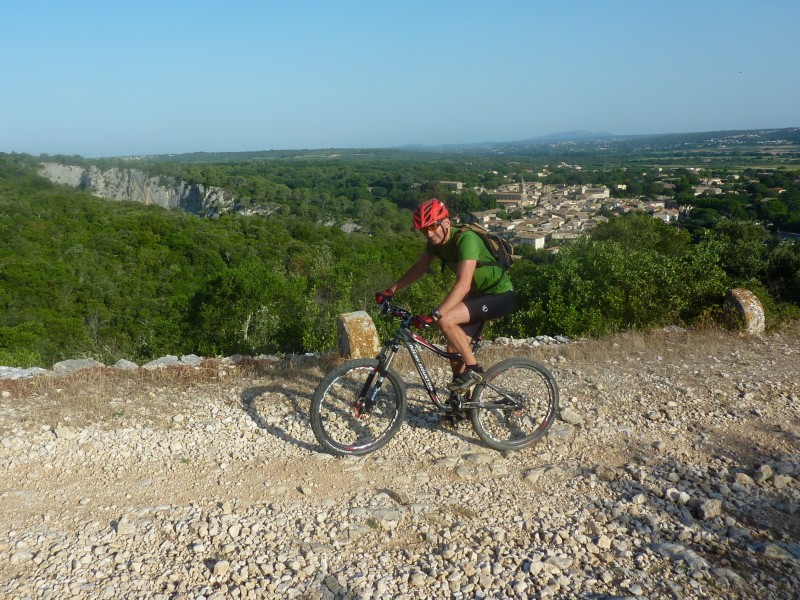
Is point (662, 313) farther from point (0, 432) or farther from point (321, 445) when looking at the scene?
point (0, 432)

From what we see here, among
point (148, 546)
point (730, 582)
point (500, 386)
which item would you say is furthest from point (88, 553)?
point (730, 582)

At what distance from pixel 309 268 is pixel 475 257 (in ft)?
66.5

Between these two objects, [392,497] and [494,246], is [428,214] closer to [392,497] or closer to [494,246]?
[494,246]

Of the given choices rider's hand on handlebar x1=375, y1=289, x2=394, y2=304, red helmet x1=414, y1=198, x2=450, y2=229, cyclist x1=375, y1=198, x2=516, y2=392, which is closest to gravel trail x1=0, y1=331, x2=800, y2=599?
cyclist x1=375, y1=198, x2=516, y2=392

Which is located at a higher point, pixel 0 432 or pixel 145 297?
pixel 0 432

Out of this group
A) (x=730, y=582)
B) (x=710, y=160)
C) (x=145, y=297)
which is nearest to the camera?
(x=730, y=582)

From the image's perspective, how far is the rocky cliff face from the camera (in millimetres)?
67938

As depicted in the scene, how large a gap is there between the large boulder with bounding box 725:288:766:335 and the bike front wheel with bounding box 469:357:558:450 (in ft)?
15.0

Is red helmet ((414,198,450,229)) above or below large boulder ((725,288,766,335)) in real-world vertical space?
above

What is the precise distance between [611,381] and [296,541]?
3.81m

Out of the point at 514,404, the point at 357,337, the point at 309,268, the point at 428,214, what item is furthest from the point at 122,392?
the point at 309,268

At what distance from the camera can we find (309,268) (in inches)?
944

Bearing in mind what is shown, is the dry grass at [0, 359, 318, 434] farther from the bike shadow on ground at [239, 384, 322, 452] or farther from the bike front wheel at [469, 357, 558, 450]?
the bike front wheel at [469, 357, 558, 450]

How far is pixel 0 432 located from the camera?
15.5ft
